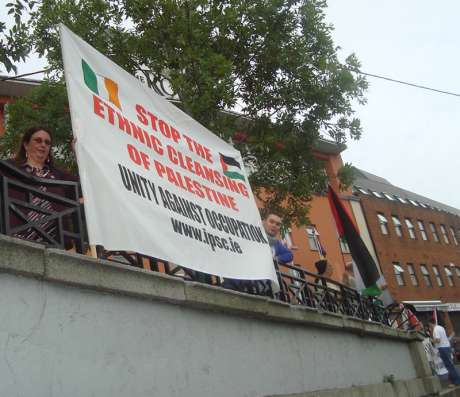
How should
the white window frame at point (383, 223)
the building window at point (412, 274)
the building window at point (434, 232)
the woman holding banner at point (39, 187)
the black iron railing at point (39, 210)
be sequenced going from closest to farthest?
the black iron railing at point (39, 210), the woman holding banner at point (39, 187), the white window frame at point (383, 223), the building window at point (412, 274), the building window at point (434, 232)

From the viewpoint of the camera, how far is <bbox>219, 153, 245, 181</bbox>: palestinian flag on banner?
6484 mm

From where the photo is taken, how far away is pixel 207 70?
1011cm

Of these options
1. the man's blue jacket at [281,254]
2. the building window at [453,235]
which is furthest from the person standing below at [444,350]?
the building window at [453,235]

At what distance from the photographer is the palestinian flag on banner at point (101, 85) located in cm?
473

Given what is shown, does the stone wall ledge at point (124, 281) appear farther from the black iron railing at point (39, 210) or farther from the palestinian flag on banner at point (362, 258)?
the palestinian flag on banner at point (362, 258)

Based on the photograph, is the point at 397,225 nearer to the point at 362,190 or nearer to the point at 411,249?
the point at 411,249

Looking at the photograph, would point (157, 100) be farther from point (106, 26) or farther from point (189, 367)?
point (106, 26)

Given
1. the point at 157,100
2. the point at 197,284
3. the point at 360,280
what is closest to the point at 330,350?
the point at 360,280

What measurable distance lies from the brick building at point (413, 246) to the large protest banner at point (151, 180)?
31.3 m

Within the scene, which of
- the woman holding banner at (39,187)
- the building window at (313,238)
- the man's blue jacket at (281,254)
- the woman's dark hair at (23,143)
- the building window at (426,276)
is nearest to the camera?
the woman holding banner at (39,187)

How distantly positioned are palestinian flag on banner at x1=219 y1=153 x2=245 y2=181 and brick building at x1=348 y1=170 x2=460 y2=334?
30647 mm

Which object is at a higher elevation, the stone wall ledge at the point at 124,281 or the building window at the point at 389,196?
the building window at the point at 389,196

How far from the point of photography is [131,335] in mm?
4465

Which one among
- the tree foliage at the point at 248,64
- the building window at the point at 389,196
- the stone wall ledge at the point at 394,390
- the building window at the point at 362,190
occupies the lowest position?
the stone wall ledge at the point at 394,390
